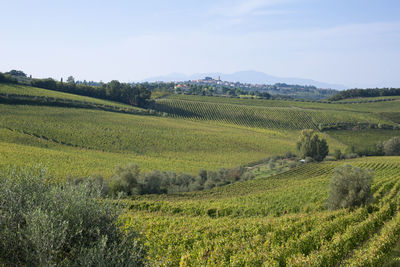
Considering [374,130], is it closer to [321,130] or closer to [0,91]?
[321,130]

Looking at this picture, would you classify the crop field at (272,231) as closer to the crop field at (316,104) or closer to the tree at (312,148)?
the tree at (312,148)

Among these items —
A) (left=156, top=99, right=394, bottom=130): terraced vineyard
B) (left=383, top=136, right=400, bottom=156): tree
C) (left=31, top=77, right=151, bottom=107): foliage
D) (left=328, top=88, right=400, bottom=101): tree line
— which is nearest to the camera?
(left=383, top=136, right=400, bottom=156): tree

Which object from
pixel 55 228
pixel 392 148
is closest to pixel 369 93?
pixel 392 148

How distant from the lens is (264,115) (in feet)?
361

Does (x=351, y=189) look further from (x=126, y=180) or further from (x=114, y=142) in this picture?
(x=114, y=142)

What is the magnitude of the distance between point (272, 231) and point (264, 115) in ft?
307

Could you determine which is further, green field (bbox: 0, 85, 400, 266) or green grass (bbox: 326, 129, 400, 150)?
green grass (bbox: 326, 129, 400, 150)

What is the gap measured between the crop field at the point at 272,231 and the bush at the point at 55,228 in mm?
1730

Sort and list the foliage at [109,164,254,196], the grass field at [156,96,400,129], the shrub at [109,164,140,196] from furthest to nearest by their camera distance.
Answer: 1. the grass field at [156,96,400,129]
2. the foliage at [109,164,254,196]
3. the shrub at [109,164,140,196]

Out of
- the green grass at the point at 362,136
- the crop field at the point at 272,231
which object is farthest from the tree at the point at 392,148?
the crop field at the point at 272,231

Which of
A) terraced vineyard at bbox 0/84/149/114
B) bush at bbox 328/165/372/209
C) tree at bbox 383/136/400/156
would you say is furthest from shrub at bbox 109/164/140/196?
tree at bbox 383/136/400/156

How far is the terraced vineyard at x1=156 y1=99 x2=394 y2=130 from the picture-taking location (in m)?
102

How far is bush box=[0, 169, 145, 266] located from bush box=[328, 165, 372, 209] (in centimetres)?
2146

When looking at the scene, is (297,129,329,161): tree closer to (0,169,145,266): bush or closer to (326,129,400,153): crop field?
(326,129,400,153): crop field
